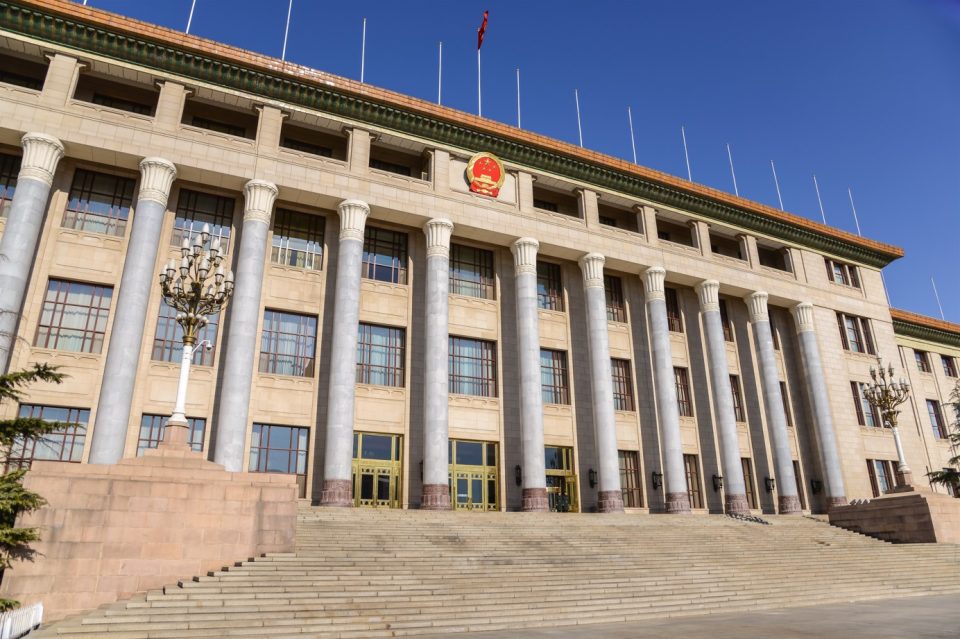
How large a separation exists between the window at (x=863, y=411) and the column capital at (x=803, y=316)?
4.30 m

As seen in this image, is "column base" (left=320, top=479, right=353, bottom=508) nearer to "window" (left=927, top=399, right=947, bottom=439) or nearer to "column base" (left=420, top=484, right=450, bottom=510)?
"column base" (left=420, top=484, right=450, bottom=510)

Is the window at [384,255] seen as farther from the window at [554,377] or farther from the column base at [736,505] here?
the column base at [736,505]

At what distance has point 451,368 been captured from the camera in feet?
86.1

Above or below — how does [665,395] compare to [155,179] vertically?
below

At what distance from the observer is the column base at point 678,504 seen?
26344mm

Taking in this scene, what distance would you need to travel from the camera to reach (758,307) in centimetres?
3266

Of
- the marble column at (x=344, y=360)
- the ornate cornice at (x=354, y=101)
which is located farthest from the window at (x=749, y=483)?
the marble column at (x=344, y=360)

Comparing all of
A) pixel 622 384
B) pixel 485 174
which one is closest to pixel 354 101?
pixel 485 174

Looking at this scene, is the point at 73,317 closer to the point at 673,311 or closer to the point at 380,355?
the point at 380,355

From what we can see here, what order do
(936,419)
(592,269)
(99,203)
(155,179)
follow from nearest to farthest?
(155,179) → (99,203) → (592,269) → (936,419)

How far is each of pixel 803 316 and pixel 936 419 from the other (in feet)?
47.0

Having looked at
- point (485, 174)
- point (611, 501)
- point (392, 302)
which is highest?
point (485, 174)

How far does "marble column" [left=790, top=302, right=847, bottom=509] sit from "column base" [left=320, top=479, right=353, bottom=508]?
2303cm

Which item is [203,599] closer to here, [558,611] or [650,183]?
[558,611]
